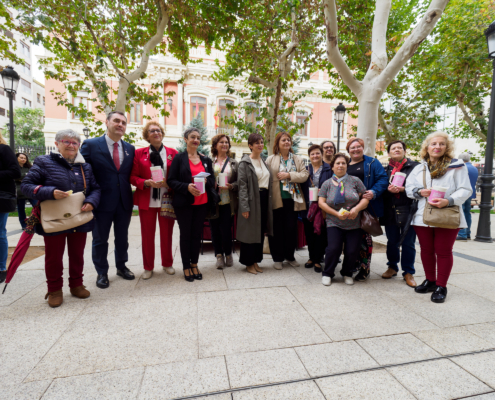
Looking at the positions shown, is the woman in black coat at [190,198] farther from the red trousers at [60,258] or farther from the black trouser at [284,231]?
the red trousers at [60,258]

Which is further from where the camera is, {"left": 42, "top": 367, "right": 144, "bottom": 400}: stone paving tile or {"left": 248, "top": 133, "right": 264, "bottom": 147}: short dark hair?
{"left": 248, "top": 133, "right": 264, "bottom": 147}: short dark hair

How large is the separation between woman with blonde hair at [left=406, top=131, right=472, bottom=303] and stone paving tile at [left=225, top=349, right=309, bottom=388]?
7.28ft

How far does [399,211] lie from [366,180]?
0.60 meters

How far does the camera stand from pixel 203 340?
2.34m

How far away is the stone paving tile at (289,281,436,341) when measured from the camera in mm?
2520

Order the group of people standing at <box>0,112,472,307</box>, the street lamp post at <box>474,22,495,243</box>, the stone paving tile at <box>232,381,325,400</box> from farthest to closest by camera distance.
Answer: the street lamp post at <box>474,22,495,243</box> < the group of people standing at <box>0,112,472,307</box> < the stone paving tile at <box>232,381,325,400</box>

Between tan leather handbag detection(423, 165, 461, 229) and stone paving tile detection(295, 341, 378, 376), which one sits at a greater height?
tan leather handbag detection(423, 165, 461, 229)

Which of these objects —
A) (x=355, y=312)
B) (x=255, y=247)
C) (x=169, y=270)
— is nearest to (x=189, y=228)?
(x=169, y=270)

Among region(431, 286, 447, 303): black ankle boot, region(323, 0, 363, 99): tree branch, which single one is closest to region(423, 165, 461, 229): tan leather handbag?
region(431, 286, 447, 303): black ankle boot

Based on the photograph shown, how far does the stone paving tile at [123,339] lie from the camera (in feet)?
6.68

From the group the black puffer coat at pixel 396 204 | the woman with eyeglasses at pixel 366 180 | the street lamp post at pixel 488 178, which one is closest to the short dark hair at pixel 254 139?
the woman with eyeglasses at pixel 366 180

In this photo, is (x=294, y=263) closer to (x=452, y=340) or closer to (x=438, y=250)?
(x=438, y=250)

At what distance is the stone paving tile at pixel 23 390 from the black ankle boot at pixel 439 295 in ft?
12.9

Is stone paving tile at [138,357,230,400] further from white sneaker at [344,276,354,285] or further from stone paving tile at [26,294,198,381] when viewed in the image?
white sneaker at [344,276,354,285]
